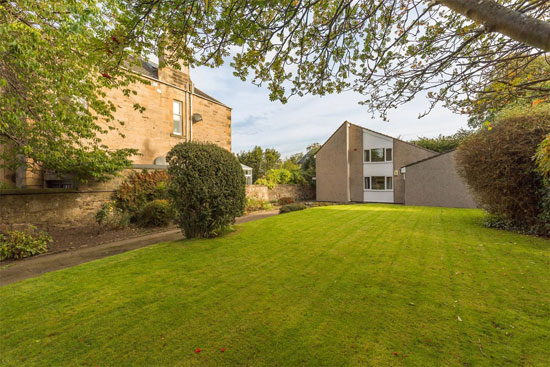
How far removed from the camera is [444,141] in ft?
97.9

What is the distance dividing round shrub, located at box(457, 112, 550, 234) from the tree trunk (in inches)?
272

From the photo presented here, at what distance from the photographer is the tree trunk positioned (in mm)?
2160

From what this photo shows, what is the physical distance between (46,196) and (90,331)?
8424 millimetres

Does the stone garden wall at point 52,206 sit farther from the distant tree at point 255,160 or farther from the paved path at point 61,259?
the distant tree at point 255,160

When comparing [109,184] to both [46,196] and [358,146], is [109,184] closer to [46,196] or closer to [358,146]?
[46,196]

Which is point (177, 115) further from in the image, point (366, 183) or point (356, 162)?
point (366, 183)

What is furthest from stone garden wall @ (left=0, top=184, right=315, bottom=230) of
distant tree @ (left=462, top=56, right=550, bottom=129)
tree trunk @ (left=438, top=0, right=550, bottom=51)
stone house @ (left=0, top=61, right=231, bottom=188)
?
distant tree @ (left=462, top=56, right=550, bottom=129)

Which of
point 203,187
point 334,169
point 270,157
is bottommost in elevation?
point 203,187

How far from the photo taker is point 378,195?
2297cm

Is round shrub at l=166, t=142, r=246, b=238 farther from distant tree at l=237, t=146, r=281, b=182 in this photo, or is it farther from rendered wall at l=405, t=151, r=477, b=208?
distant tree at l=237, t=146, r=281, b=182

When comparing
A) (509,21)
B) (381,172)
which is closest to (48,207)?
(509,21)

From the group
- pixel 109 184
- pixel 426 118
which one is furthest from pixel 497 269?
pixel 109 184

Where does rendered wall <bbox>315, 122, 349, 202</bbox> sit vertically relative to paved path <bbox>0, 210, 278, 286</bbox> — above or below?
above

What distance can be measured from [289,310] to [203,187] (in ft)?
14.6
